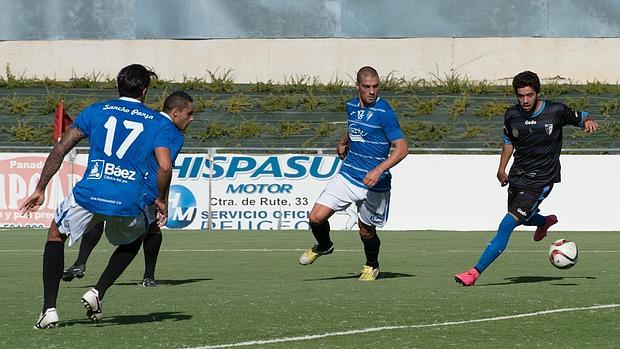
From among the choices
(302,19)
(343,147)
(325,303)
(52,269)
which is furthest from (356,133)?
(302,19)

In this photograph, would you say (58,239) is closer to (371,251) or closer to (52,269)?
(52,269)

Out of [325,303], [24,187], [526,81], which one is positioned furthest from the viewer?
[24,187]

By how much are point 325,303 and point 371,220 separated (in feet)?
9.21

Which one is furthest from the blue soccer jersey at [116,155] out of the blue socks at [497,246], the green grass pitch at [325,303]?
the blue socks at [497,246]

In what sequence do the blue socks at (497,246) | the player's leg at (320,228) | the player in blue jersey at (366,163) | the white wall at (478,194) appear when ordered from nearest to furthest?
the blue socks at (497,246)
the player in blue jersey at (366,163)
the player's leg at (320,228)
the white wall at (478,194)

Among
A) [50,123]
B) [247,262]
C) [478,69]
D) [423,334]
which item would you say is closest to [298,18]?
[478,69]

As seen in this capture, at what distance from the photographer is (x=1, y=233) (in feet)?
76.8

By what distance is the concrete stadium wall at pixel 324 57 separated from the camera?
114ft

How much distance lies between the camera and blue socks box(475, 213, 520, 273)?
39.5ft

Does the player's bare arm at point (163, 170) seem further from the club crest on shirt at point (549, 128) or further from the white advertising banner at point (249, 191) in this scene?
the white advertising banner at point (249, 191)

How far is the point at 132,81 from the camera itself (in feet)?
28.7

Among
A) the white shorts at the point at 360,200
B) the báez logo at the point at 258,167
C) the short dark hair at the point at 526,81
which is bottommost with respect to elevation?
the báez logo at the point at 258,167

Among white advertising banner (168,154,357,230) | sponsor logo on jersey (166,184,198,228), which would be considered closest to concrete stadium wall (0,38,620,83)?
white advertising banner (168,154,357,230)

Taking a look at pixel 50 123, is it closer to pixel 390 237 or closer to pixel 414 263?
pixel 390 237
